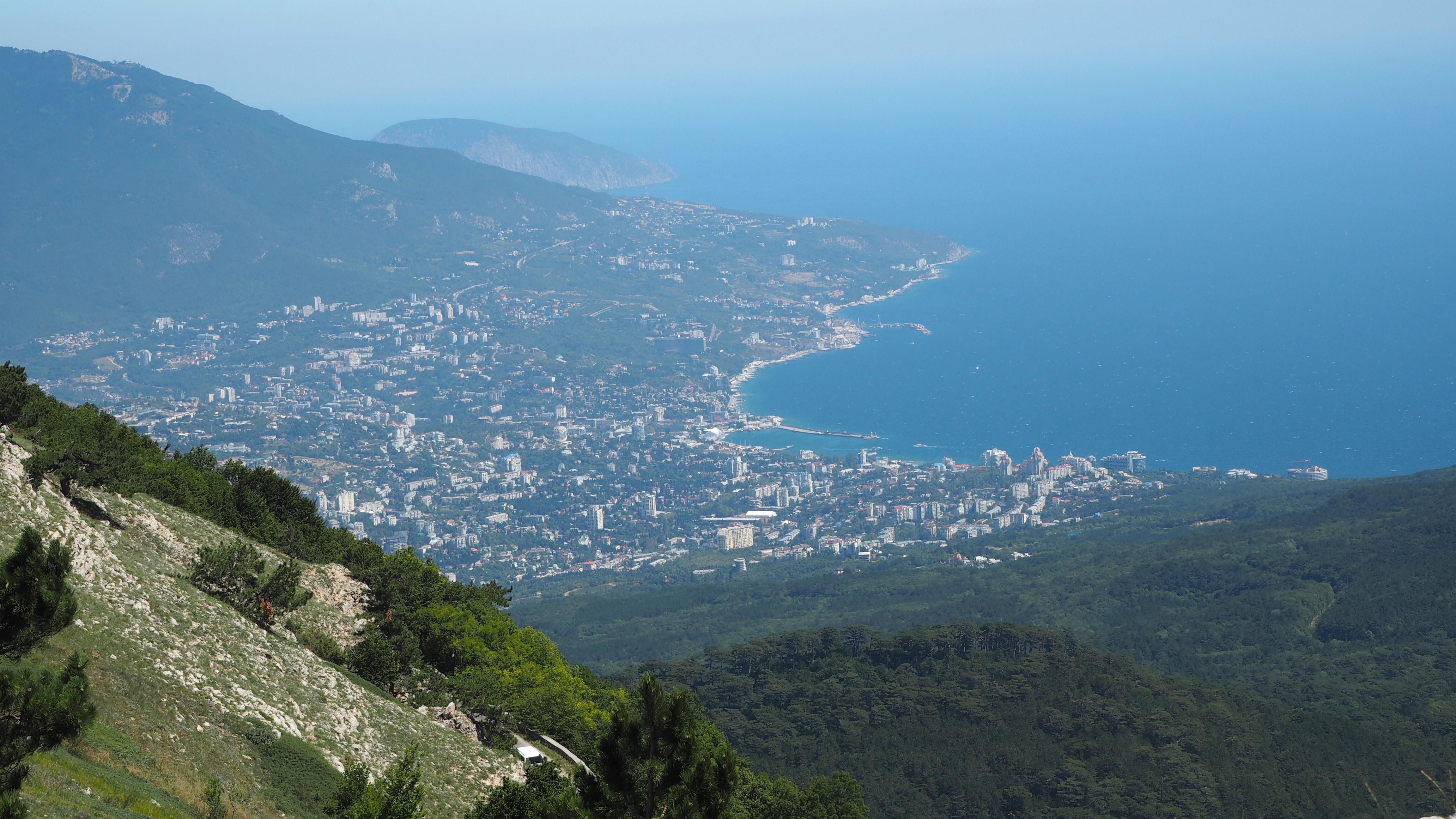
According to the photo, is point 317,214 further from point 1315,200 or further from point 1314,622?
point 1315,200

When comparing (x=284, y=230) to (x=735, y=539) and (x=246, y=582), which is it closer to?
(x=735, y=539)

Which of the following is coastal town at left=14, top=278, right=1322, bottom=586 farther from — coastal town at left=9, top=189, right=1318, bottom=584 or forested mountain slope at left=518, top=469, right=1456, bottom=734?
forested mountain slope at left=518, top=469, right=1456, bottom=734

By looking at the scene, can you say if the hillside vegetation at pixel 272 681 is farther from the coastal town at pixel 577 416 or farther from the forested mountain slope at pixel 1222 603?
the coastal town at pixel 577 416

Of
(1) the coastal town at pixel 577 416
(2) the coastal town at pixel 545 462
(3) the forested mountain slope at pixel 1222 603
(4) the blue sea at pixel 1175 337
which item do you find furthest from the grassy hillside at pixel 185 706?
(4) the blue sea at pixel 1175 337

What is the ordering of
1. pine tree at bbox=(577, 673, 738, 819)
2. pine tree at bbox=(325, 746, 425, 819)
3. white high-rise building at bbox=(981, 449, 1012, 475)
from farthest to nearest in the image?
white high-rise building at bbox=(981, 449, 1012, 475), pine tree at bbox=(325, 746, 425, 819), pine tree at bbox=(577, 673, 738, 819)

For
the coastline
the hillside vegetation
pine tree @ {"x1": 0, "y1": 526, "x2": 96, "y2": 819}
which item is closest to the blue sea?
the coastline
